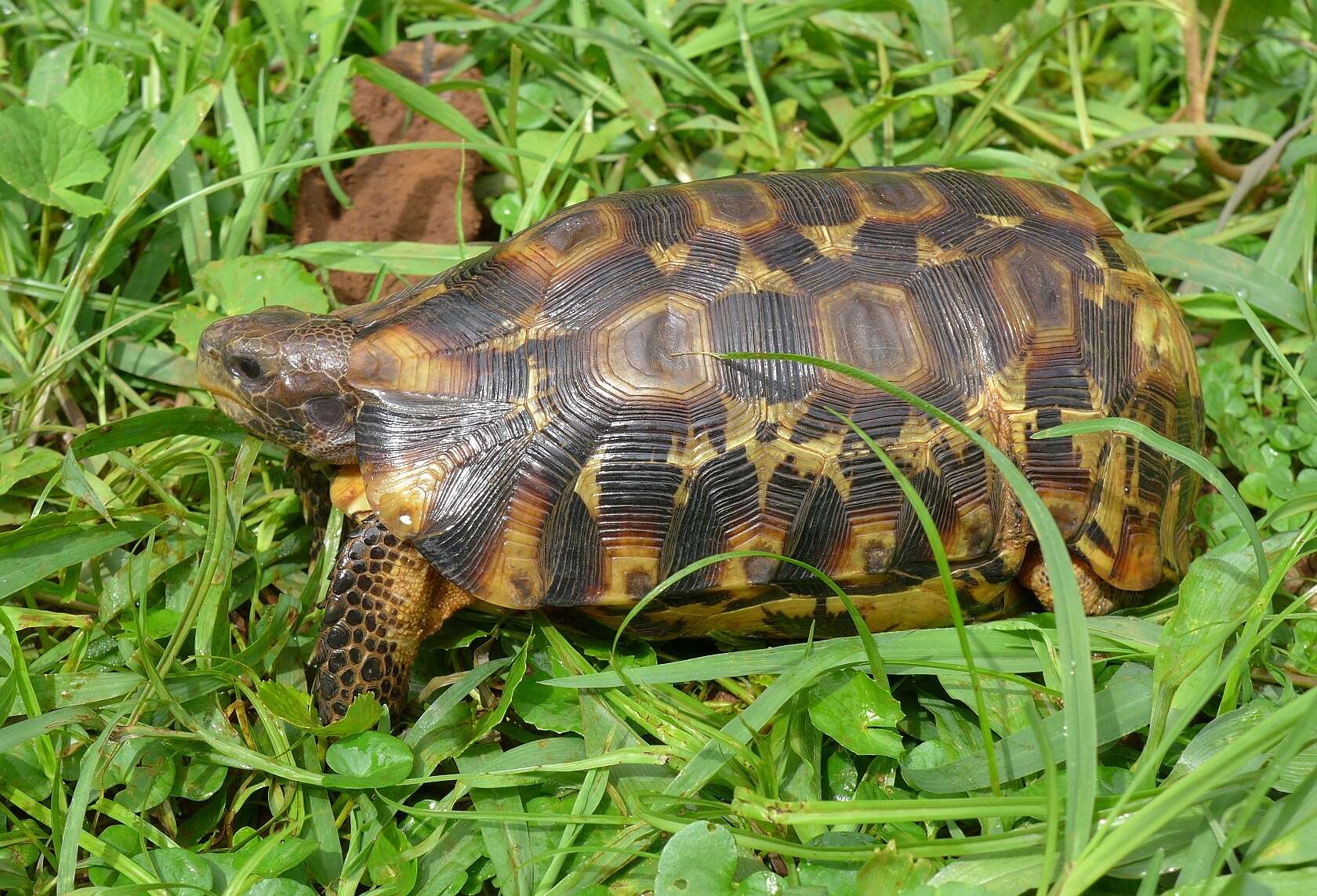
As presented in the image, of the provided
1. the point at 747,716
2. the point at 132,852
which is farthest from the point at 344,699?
the point at 747,716

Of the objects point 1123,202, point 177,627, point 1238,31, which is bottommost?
point 177,627

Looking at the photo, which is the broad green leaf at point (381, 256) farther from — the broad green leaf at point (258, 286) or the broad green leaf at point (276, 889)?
the broad green leaf at point (276, 889)

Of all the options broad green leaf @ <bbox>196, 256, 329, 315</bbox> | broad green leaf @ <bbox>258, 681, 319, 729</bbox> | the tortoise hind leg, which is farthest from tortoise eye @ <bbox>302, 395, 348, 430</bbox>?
the tortoise hind leg

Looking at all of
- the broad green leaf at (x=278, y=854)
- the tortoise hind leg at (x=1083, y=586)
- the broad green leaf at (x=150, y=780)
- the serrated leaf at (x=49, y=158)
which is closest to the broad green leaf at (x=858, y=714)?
the tortoise hind leg at (x=1083, y=586)

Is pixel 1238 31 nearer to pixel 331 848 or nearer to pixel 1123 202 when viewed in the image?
pixel 1123 202

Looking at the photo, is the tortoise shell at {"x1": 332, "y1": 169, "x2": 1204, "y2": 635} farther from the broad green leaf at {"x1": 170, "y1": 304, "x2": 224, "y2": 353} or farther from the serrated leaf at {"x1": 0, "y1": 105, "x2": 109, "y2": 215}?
the serrated leaf at {"x1": 0, "y1": 105, "x2": 109, "y2": 215}

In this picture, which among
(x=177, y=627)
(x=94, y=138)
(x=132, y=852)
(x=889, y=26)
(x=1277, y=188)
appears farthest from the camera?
(x=889, y=26)

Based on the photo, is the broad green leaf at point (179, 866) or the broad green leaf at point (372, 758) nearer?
the broad green leaf at point (179, 866)
